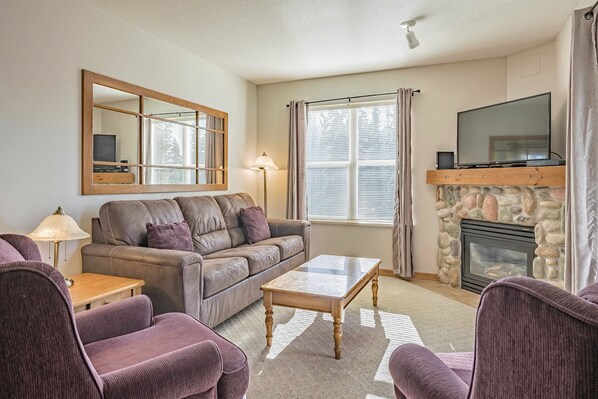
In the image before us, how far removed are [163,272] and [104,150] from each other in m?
1.29

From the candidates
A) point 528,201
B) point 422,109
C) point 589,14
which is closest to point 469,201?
point 528,201

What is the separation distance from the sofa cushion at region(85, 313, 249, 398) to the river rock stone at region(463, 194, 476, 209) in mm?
3190

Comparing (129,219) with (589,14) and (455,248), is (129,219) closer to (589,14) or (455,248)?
(455,248)

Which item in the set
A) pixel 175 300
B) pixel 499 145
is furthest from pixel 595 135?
pixel 175 300

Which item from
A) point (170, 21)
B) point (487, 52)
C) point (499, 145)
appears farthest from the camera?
point (487, 52)

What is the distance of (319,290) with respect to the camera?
2.44 m

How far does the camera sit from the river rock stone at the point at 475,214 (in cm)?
380

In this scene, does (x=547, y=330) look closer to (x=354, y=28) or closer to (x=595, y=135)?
(x=595, y=135)

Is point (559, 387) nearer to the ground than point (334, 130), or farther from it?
nearer to the ground

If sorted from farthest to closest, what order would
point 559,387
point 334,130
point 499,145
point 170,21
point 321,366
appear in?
point 334,130, point 499,145, point 170,21, point 321,366, point 559,387

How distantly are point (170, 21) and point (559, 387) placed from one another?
3.53 meters

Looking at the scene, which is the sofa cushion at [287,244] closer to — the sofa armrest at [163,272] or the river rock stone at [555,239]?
the sofa armrest at [163,272]

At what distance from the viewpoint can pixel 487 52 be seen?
154 inches

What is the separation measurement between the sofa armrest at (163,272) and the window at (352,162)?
8.72 ft
